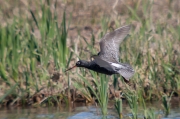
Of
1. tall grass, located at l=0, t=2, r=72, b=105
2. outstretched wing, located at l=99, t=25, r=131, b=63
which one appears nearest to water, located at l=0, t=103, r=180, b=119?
tall grass, located at l=0, t=2, r=72, b=105

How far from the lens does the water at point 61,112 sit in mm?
7074

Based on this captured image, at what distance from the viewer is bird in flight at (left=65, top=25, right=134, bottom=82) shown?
22.2ft

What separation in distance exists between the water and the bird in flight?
51 cm

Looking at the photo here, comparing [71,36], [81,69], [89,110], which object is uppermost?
[71,36]

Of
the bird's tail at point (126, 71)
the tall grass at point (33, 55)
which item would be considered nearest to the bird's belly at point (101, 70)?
the bird's tail at point (126, 71)

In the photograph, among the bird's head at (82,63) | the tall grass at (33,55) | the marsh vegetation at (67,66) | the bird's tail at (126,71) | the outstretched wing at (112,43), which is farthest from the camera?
the tall grass at (33,55)

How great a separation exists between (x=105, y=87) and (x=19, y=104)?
1774mm

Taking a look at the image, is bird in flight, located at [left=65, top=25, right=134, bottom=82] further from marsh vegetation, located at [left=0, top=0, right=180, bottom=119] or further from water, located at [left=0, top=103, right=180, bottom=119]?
water, located at [left=0, top=103, right=180, bottom=119]

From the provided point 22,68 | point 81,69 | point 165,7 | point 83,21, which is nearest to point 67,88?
point 81,69

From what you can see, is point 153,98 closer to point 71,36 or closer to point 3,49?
point 3,49

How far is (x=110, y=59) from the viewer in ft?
24.3

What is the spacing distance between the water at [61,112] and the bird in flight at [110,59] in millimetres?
510

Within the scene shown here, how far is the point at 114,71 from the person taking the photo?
268 inches

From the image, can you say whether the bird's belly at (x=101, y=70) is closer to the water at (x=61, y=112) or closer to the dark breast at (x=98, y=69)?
the dark breast at (x=98, y=69)
